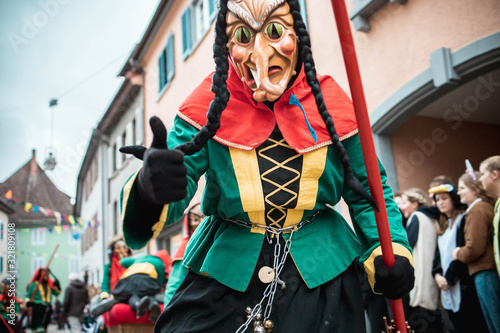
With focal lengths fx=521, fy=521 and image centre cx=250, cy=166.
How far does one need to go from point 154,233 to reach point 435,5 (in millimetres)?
4673

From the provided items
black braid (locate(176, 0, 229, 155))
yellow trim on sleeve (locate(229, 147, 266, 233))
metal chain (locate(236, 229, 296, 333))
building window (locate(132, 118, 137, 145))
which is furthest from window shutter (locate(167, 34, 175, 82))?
metal chain (locate(236, 229, 296, 333))

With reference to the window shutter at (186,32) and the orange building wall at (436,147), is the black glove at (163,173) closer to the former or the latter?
the orange building wall at (436,147)

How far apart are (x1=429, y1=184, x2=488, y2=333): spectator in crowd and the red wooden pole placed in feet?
8.47

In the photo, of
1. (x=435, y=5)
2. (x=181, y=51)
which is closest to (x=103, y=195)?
(x=181, y=51)

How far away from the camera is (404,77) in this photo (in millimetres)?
5820

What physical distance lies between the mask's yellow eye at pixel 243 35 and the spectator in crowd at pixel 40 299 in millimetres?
9867

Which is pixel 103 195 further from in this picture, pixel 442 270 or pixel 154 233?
pixel 154 233

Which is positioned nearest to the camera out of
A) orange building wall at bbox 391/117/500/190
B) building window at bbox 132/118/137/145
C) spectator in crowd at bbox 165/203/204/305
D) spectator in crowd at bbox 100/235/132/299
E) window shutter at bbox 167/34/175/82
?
spectator in crowd at bbox 165/203/204/305

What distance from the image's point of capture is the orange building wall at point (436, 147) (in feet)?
21.4

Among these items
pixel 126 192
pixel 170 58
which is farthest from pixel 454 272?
pixel 170 58

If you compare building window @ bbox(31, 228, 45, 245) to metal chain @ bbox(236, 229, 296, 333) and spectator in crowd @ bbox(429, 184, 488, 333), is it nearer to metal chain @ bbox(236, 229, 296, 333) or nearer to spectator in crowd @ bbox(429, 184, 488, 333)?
spectator in crowd @ bbox(429, 184, 488, 333)

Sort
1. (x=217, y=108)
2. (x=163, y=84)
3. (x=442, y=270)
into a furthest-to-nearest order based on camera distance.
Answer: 1. (x=163, y=84)
2. (x=442, y=270)
3. (x=217, y=108)

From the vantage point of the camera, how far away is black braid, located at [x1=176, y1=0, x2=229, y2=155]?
185 centimetres

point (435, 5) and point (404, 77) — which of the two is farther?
point (404, 77)
